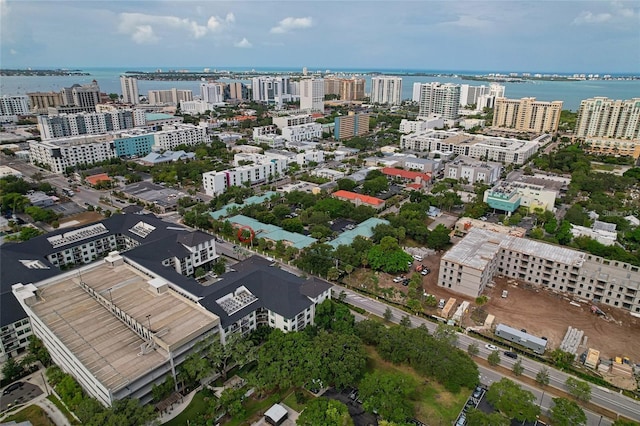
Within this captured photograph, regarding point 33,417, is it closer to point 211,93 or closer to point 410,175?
point 410,175

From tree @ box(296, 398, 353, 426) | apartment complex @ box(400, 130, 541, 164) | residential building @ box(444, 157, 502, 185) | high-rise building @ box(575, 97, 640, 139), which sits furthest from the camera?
high-rise building @ box(575, 97, 640, 139)

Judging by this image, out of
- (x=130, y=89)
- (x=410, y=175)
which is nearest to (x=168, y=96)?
(x=130, y=89)

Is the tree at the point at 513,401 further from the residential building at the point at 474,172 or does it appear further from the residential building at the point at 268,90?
the residential building at the point at 268,90

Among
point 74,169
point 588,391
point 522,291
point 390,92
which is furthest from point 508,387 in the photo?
point 390,92

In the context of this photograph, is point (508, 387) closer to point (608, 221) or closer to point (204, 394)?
point (204, 394)

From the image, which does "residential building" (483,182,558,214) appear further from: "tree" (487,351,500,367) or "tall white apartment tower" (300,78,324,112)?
"tall white apartment tower" (300,78,324,112)

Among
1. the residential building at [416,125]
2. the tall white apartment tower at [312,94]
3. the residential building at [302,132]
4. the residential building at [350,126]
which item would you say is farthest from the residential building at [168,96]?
the residential building at [416,125]

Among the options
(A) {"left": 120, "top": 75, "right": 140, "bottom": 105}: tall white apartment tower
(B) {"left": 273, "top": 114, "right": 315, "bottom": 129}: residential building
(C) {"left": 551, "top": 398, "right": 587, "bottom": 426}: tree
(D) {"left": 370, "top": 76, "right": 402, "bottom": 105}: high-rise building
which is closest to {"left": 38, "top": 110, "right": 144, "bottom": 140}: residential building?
(B) {"left": 273, "top": 114, "right": 315, "bottom": 129}: residential building
